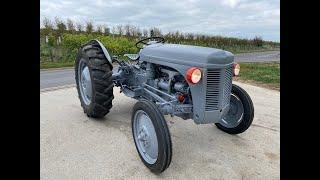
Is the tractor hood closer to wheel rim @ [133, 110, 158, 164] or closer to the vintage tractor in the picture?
the vintage tractor

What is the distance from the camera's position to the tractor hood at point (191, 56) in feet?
11.8

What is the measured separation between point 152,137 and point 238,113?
156cm

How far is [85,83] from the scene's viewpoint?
17.8 ft

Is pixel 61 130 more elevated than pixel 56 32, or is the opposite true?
pixel 56 32

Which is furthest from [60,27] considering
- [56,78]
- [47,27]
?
[56,78]

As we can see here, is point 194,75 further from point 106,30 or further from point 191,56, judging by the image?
point 106,30

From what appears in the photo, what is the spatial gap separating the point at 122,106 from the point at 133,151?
90.1 inches

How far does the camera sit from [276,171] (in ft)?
11.9

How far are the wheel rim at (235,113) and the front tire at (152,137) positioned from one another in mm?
1474

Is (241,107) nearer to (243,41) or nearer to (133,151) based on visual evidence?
(133,151)

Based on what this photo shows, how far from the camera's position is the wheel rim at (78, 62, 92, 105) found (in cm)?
522

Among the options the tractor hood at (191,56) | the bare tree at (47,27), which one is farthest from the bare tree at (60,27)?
the tractor hood at (191,56)
